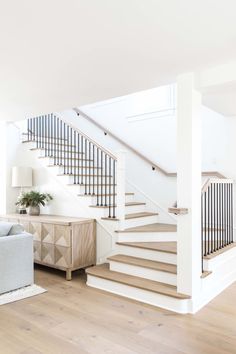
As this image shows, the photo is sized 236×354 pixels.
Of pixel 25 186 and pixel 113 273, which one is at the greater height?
pixel 25 186

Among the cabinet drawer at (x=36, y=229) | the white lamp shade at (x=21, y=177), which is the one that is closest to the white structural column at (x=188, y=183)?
the cabinet drawer at (x=36, y=229)

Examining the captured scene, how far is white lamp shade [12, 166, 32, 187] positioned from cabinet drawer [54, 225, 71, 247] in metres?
1.42

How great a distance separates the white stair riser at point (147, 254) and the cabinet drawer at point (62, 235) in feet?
2.23

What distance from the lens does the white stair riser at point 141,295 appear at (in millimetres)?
2986

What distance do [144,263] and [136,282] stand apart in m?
0.28

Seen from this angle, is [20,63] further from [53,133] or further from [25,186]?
[53,133]

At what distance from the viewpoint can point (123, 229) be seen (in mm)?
4137

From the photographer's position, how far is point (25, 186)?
5242 millimetres

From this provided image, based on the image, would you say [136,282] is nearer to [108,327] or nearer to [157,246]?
[157,246]

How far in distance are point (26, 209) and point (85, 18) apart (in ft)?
13.1

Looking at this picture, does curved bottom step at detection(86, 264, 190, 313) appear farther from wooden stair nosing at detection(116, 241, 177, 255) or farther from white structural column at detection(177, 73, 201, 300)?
wooden stair nosing at detection(116, 241, 177, 255)

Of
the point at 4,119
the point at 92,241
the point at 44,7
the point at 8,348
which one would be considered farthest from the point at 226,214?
the point at 4,119

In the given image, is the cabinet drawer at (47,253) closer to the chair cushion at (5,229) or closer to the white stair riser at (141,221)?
the chair cushion at (5,229)

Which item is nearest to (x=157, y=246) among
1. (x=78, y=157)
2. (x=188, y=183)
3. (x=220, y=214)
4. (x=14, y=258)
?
(x=220, y=214)
